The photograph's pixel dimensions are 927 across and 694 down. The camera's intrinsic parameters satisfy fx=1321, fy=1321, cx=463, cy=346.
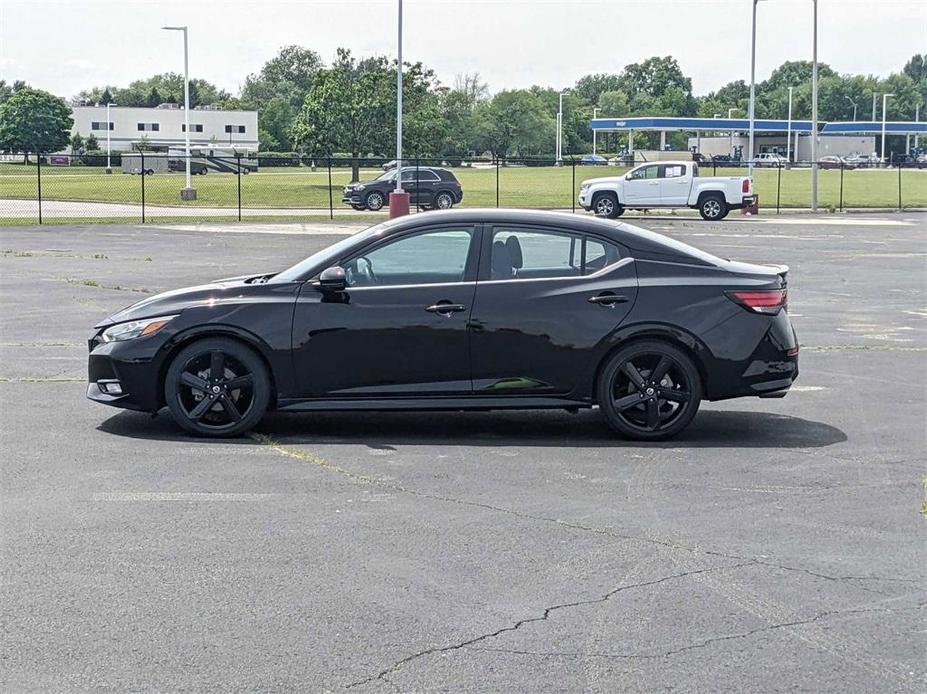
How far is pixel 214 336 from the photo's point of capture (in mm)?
8695

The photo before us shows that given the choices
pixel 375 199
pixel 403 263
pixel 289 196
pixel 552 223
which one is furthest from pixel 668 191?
pixel 403 263

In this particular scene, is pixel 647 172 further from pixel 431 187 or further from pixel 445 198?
pixel 431 187

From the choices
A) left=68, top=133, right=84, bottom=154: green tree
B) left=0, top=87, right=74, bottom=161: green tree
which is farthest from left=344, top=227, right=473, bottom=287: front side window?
left=68, top=133, right=84, bottom=154: green tree

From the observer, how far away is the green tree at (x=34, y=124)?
124m

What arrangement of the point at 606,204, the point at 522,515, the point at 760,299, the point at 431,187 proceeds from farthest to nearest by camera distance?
the point at 431,187, the point at 606,204, the point at 760,299, the point at 522,515

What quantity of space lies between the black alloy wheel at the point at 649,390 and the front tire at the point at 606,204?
111 ft

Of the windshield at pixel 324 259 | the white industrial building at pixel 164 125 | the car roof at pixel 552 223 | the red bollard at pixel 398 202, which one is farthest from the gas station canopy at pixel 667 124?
the windshield at pixel 324 259

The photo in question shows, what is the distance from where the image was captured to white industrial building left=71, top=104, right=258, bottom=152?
14412 cm

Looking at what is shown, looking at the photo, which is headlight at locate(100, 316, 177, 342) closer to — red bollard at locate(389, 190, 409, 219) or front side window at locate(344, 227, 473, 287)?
front side window at locate(344, 227, 473, 287)

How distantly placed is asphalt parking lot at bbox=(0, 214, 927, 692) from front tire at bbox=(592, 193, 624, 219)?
31179 mm

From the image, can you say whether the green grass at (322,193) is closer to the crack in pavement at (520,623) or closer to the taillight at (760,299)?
the taillight at (760,299)

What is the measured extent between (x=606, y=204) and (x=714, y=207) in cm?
339

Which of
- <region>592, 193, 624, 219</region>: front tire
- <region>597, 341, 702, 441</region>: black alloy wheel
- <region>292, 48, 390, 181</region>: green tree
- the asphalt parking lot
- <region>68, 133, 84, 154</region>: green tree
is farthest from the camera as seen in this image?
<region>68, 133, 84, 154</region>: green tree

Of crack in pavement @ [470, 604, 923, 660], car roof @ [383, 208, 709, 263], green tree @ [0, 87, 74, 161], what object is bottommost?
crack in pavement @ [470, 604, 923, 660]
